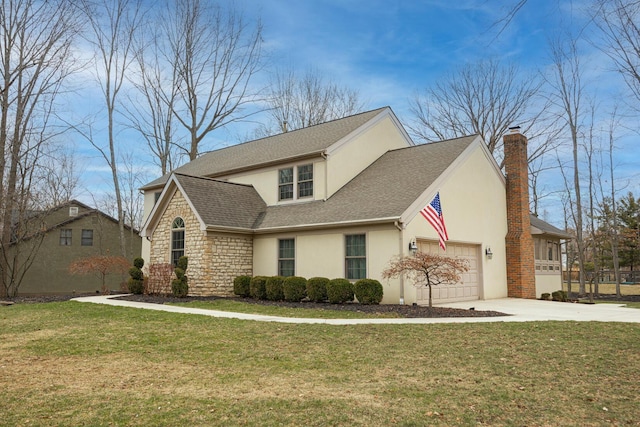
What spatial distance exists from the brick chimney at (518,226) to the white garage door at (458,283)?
2.06 meters

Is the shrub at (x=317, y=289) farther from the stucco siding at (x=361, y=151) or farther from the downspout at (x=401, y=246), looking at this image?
the stucco siding at (x=361, y=151)

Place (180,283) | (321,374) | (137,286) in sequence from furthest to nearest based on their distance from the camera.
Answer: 1. (137,286)
2. (180,283)
3. (321,374)

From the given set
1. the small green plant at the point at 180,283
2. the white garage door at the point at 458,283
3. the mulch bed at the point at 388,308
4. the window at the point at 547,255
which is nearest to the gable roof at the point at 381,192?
the white garage door at the point at 458,283

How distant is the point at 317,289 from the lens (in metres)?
15.6

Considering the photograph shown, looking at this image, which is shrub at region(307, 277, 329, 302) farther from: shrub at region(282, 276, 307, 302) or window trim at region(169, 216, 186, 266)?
window trim at region(169, 216, 186, 266)

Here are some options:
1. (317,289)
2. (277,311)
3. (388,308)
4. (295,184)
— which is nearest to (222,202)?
(295,184)

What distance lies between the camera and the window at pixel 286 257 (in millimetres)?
17922

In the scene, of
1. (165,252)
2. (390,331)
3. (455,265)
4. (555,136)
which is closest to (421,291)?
(455,265)

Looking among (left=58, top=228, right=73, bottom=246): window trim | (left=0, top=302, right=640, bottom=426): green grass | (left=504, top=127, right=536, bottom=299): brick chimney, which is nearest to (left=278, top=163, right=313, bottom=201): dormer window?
(left=504, top=127, right=536, bottom=299): brick chimney

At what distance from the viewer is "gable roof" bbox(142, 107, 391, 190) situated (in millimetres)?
19688

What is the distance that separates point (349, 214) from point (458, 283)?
469cm

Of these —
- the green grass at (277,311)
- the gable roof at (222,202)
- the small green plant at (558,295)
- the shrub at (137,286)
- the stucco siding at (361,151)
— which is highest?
the stucco siding at (361,151)

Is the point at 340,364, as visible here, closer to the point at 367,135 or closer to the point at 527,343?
the point at 527,343

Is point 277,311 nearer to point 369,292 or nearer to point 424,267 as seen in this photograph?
point 369,292
